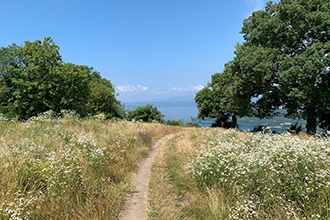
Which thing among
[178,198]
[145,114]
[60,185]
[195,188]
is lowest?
[178,198]

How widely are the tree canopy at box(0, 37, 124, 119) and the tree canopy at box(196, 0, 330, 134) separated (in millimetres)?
16353

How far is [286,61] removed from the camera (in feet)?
49.5

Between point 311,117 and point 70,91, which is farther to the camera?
point 70,91

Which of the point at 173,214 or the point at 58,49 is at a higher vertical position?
the point at 58,49

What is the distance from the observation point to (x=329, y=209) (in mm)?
3113

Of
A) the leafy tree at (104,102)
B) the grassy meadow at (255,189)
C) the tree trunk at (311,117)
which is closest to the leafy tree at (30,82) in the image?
the leafy tree at (104,102)

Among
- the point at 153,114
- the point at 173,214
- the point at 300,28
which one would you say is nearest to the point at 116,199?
the point at 173,214

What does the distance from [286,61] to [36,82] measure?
934 inches

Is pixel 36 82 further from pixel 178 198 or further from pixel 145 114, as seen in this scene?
pixel 145 114

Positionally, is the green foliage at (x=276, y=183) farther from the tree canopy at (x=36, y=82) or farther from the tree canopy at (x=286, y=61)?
the tree canopy at (x=36, y=82)

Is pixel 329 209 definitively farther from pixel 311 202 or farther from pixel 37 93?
pixel 37 93

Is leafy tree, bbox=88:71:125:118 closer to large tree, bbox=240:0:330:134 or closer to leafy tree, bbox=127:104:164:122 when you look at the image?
leafy tree, bbox=127:104:164:122

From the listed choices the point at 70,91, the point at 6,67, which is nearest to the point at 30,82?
the point at 70,91

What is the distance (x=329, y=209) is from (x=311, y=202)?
346mm
